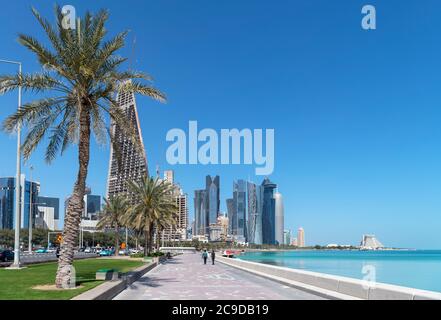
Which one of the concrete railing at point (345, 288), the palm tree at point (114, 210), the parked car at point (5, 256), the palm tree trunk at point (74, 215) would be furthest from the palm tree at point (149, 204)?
the palm tree trunk at point (74, 215)

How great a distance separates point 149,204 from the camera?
54125 mm

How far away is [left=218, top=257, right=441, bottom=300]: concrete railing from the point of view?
11.2 m

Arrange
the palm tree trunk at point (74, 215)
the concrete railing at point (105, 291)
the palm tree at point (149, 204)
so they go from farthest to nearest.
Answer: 1. the palm tree at point (149, 204)
2. the palm tree trunk at point (74, 215)
3. the concrete railing at point (105, 291)

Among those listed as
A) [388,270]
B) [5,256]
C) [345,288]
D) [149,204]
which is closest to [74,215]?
[345,288]

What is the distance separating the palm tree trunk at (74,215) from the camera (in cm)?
1667

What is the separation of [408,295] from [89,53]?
13520mm

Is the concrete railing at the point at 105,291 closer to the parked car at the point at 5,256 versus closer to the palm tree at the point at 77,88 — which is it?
the palm tree at the point at 77,88

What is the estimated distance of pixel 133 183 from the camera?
56312mm

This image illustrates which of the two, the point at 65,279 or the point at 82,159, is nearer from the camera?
the point at 65,279

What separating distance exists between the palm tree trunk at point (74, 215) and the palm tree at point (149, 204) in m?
35.1

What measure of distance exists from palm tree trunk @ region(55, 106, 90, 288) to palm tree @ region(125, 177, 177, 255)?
35.1m

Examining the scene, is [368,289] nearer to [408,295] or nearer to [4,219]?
[408,295]

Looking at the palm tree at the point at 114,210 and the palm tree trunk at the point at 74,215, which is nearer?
the palm tree trunk at the point at 74,215
